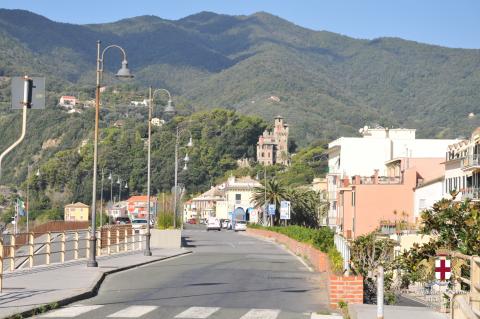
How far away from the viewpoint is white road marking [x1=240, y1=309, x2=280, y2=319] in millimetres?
17609

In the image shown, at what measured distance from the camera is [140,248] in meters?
48.6

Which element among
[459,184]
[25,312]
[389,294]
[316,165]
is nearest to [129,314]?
[25,312]

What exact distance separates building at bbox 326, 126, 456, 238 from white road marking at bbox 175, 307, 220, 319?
57229 millimetres

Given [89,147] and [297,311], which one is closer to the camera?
[297,311]

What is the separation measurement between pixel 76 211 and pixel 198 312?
15271cm

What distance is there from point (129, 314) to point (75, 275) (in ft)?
30.8

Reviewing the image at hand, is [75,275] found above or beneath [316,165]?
beneath

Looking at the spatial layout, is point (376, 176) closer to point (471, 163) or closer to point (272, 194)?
point (471, 163)

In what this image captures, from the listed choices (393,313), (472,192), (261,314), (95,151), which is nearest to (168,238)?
(95,151)

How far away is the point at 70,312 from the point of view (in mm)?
17953

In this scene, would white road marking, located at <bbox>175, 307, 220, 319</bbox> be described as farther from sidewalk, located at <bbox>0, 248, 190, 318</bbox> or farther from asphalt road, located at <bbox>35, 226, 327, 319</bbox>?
sidewalk, located at <bbox>0, 248, 190, 318</bbox>

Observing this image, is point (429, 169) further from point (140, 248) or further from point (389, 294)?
point (389, 294)

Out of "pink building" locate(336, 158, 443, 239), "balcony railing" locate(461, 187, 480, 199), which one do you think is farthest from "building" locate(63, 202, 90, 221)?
"balcony railing" locate(461, 187, 480, 199)

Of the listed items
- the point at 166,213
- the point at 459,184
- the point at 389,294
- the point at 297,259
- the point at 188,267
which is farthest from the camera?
the point at 459,184
